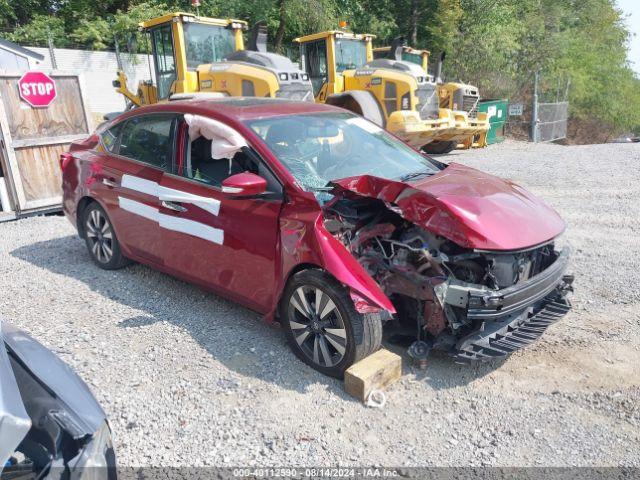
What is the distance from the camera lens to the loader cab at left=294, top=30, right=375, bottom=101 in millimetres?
13391

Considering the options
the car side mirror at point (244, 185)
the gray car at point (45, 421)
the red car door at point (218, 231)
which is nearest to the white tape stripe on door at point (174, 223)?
the red car door at point (218, 231)

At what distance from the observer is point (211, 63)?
11.6 m

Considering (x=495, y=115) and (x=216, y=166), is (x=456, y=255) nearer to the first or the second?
(x=216, y=166)

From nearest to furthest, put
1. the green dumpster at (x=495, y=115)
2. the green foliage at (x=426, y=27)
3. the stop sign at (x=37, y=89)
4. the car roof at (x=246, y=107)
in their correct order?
the car roof at (x=246, y=107) < the stop sign at (x=37, y=89) < the green dumpster at (x=495, y=115) < the green foliage at (x=426, y=27)

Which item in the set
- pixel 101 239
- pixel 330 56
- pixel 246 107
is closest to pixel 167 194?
pixel 246 107

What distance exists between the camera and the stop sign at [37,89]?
25.0ft

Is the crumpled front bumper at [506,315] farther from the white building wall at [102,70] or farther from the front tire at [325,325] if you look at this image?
the white building wall at [102,70]

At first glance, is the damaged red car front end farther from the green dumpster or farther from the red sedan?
the green dumpster

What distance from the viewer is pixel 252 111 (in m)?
4.21

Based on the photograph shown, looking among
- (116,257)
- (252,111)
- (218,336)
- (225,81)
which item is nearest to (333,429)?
(218,336)

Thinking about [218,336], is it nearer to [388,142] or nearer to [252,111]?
[252,111]

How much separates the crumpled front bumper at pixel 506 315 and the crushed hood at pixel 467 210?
0.27 metres

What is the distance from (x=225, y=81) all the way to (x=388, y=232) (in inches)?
334

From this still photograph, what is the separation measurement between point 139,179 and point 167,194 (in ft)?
1.74
